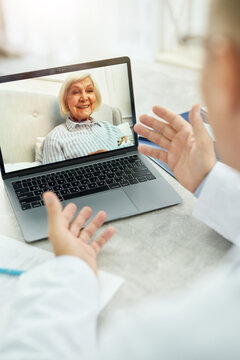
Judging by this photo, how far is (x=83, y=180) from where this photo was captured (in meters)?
1.04

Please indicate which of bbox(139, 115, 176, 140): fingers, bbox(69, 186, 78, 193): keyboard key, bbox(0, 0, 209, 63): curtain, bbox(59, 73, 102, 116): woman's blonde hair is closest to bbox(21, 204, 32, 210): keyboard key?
bbox(69, 186, 78, 193): keyboard key

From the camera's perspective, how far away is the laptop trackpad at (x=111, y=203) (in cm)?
95

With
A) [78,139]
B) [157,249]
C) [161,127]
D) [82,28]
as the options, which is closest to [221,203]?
[157,249]

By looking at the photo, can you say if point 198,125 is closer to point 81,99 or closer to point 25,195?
point 81,99

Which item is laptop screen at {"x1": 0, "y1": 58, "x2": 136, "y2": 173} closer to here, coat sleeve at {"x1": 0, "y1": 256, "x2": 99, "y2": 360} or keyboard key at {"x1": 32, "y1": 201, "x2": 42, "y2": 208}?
keyboard key at {"x1": 32, "y1": 201, "x2": 42, "y2": 208}

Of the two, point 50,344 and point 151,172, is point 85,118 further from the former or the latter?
point 50,344

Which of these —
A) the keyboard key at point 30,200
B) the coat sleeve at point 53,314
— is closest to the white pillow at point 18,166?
the keyboard key at point 30,200

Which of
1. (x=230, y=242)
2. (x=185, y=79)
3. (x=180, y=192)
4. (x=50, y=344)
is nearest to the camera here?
(x=50, y=344)

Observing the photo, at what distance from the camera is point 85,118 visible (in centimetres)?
107

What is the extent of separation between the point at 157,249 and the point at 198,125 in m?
0.28

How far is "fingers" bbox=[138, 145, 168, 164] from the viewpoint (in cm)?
106

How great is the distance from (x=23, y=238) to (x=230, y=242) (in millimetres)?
417

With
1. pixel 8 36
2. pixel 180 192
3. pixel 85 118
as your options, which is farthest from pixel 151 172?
pixel 8 36

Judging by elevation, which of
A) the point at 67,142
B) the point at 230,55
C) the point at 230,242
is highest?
the point at 230,55
